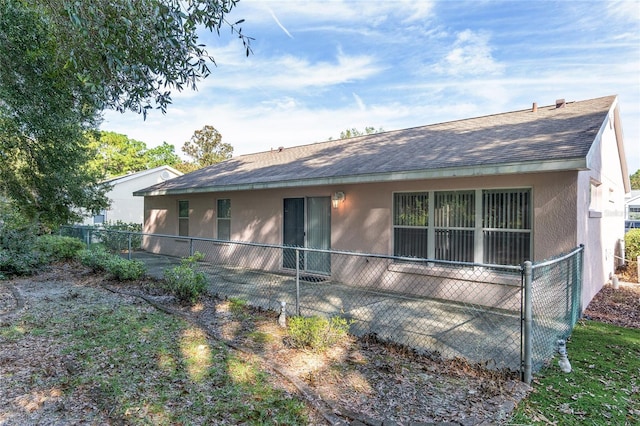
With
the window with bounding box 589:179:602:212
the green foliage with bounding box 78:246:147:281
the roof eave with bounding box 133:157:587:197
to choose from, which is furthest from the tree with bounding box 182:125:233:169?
the window with bounding box 589:179:602:212

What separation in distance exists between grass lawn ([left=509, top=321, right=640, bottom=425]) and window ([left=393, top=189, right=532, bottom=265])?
183cm

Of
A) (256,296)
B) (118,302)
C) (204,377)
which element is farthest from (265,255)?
(204,377)

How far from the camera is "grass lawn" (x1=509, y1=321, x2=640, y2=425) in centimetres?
291

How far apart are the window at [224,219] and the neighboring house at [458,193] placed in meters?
0.04

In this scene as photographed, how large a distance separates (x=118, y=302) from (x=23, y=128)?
14.8 feet

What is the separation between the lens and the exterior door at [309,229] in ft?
28.9

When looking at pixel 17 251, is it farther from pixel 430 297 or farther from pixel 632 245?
pixel 632 245

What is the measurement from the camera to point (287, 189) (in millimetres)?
9492

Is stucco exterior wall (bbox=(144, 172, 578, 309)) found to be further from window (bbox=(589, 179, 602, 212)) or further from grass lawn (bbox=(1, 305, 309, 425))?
grass lawn (bbox=(1, 305, 309, 425))

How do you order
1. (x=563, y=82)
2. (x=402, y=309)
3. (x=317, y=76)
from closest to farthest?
(x=402, y=309)
(x=563, y=82)
(x=317, y=76)

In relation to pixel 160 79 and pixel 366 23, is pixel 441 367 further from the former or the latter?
pixel 366 23

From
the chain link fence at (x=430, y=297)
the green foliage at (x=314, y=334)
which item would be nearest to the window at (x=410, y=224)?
the chain link fence at (x=430, y=297)

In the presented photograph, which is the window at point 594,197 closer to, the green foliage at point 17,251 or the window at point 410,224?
the window at point 410,224

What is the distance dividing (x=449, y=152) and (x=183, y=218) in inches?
371
